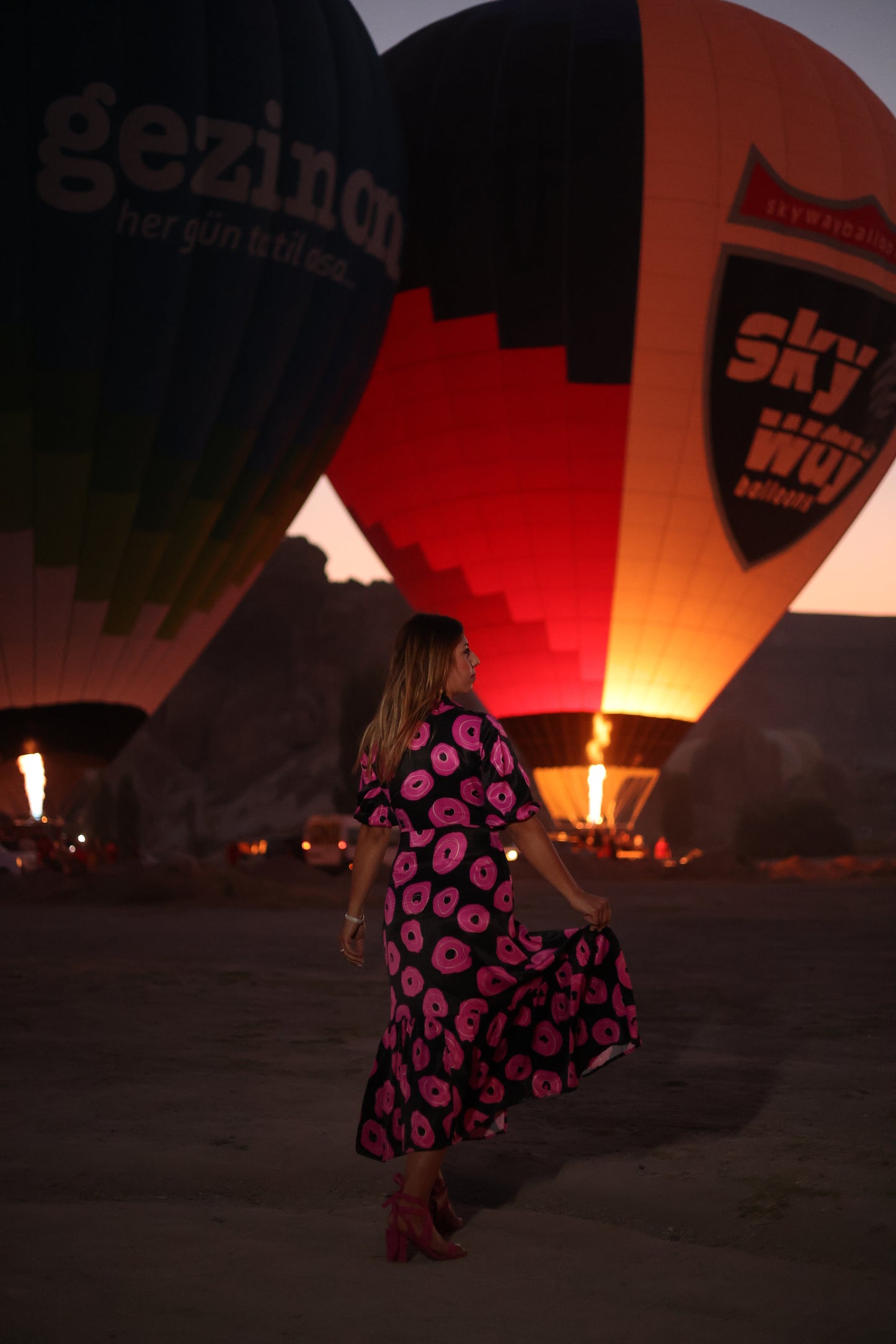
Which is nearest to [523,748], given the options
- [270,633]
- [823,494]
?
[823,494]

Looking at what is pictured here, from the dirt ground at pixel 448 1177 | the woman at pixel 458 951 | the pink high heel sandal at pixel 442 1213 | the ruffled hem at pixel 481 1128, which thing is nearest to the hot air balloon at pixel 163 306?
the dirt ground at pixel 448 1177

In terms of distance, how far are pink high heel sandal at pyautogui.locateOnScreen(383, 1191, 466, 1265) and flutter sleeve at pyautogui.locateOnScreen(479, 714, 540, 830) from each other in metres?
0.97

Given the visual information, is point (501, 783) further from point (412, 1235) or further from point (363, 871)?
point (412, 1235)

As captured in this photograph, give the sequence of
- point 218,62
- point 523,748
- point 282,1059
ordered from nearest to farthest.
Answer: point 282,1059 < point 218,62 < point 523,748

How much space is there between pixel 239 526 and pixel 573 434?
16.6ft

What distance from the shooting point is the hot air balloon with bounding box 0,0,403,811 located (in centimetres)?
1622

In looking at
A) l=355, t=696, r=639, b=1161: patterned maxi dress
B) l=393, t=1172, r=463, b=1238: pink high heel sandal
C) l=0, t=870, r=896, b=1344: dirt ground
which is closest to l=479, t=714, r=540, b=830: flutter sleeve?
l=355, t=696, r=639, b=1161: patterned maxi dress

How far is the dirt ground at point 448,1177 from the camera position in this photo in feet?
10.3

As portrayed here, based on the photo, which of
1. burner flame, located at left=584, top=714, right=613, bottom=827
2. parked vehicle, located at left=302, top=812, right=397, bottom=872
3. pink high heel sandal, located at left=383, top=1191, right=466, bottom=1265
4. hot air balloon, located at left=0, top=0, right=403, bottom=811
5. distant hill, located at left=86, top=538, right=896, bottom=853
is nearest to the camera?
pink high heel sandal, located at left=383, top=1191, right=466, bottom=1265

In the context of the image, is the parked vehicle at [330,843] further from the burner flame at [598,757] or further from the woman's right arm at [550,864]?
the woman's right arm at [550,864]

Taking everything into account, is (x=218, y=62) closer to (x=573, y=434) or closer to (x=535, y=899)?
(x=573, y=434)

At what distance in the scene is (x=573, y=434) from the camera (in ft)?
67.8

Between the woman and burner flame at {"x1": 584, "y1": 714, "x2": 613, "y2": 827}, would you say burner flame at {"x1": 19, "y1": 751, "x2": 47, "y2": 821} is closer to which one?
burner flame at {"x1": 584, "y1": 714, "x2": 613, "y2": 827}

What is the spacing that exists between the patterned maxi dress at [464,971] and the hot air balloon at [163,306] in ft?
44.8
